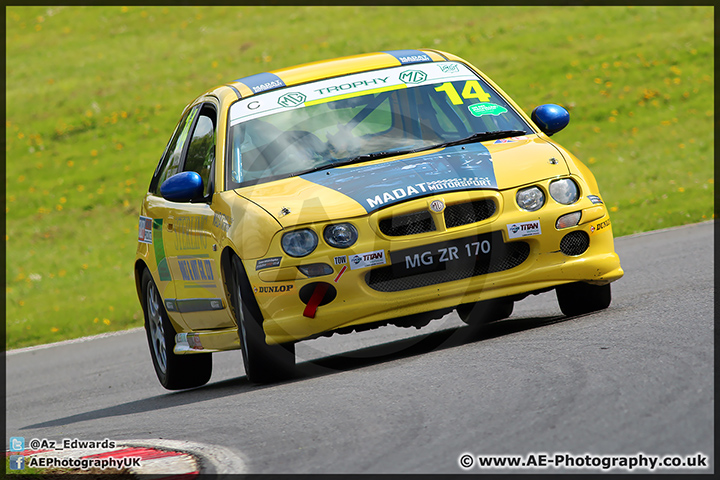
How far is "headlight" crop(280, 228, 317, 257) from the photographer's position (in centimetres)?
598

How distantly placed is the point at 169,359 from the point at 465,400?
11.6ft

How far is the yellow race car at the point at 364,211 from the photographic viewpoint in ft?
19.7

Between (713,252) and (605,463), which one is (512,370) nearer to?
(605,463)

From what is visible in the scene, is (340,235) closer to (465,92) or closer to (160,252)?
(465,92)

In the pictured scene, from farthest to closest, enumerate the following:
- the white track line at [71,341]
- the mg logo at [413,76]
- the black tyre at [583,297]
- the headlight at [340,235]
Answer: the white track line at [71,341], the mg logo at [413,76], the black tyre at [583,297], the headlight at [340,235]

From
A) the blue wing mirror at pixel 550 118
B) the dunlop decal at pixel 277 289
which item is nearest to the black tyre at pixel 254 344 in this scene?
the dunlop decal at pixel 277 289

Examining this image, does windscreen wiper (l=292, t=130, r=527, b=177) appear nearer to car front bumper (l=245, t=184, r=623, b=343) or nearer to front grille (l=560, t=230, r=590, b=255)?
car front bumper (l=245, t=184, r=623, b=343)

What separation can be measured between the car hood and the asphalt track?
930 millimetres

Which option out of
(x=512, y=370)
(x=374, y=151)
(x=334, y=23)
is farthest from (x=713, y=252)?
(x=334, y=23)

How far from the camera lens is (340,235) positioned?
5957 millimetres

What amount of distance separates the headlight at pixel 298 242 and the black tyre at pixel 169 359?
86.8 inches

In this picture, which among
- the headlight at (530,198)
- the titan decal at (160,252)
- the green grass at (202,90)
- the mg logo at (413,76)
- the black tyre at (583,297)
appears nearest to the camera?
the headlight at (530,198)
